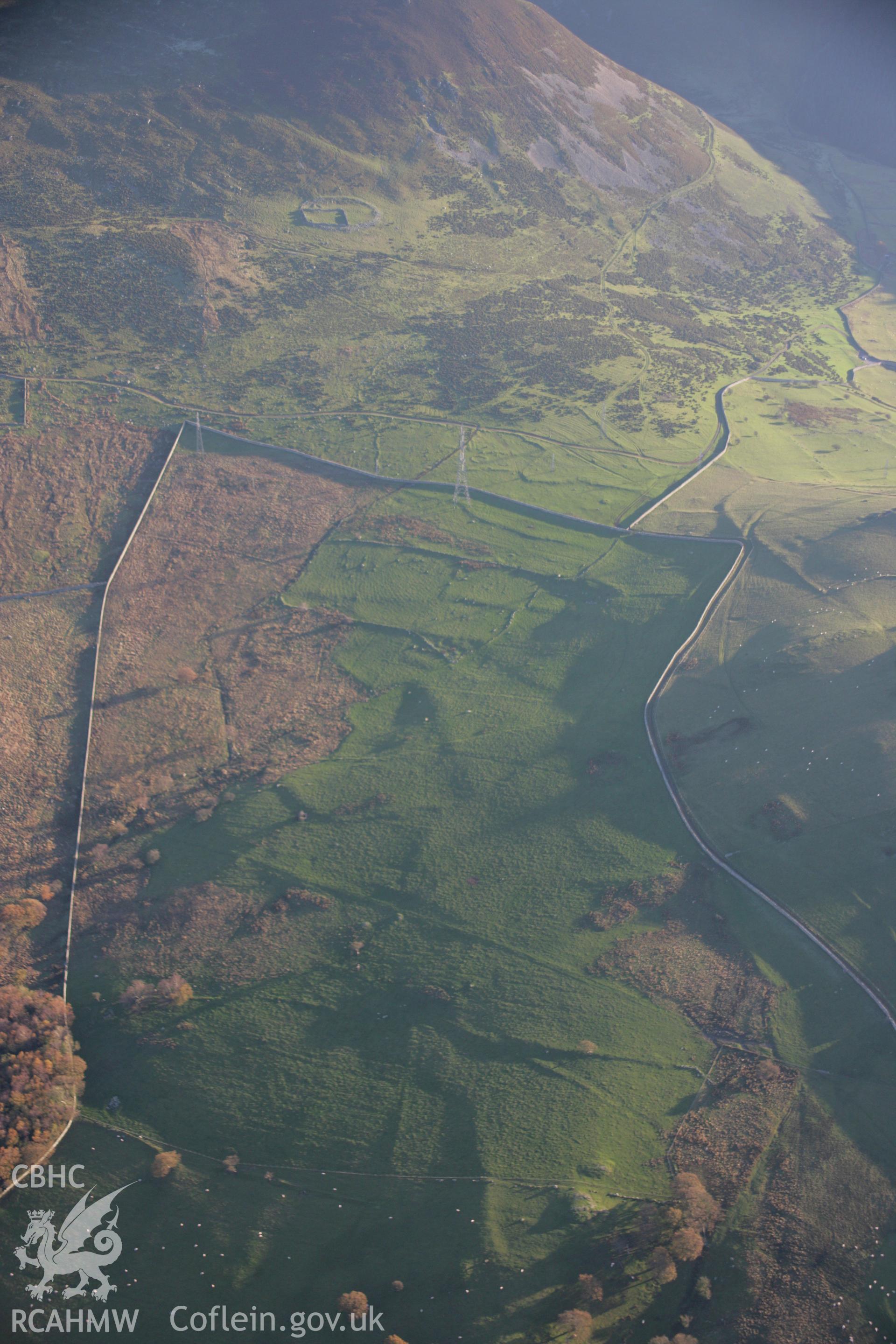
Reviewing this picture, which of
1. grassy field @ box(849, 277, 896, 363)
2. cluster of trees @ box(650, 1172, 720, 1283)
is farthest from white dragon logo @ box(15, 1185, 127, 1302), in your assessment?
grassy field @ box(849, 277, 896, 363)

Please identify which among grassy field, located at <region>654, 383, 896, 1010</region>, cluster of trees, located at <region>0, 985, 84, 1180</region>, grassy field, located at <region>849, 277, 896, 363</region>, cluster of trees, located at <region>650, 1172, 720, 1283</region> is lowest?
cluster of trees, located at <region>0, 985, 84, 1180</region>

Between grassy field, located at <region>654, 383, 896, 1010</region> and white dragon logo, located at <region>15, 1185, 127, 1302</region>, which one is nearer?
white dragon logo, located at <region>15, 1185, 127, 1302</region>

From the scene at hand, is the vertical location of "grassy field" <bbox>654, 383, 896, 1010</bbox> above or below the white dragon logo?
above

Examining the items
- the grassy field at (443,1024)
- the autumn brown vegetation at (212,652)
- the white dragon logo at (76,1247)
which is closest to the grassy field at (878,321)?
the autumn brown vegetation at (212,652)

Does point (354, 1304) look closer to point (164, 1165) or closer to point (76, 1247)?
point (164, 1165)

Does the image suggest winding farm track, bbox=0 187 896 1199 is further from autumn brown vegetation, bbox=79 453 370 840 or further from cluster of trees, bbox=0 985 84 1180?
autumn brown vegetation, bbox=79 453 370 840

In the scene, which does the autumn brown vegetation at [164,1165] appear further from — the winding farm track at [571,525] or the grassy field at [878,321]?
the grassy field at [878,321]
